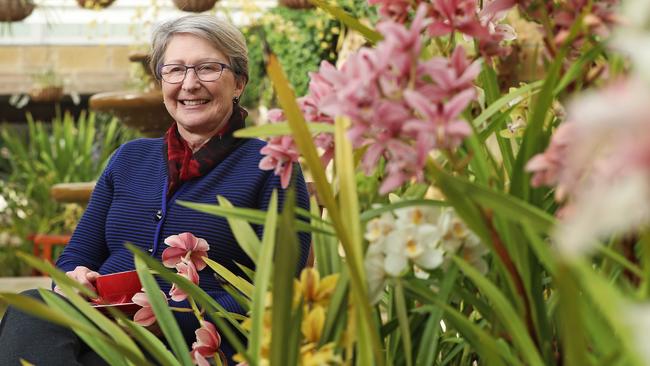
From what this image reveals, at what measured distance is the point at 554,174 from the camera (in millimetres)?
648

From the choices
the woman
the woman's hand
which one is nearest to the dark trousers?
the woman's hand

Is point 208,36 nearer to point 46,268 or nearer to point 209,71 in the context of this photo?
point 209,71

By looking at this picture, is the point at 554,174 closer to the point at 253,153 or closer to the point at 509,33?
the point at 509,33

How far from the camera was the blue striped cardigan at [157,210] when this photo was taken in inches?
71.7

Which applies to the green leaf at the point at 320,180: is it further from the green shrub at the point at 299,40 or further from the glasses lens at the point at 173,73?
the green shrub at the point at 299,40

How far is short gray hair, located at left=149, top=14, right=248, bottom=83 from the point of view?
6.30 ft

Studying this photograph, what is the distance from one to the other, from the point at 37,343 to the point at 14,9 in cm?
544

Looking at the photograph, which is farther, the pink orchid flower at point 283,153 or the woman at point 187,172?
the woman at point 187,172

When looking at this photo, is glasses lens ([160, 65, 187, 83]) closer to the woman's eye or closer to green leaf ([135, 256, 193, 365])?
the woman's eye

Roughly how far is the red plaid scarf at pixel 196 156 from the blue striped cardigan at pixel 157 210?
1 centimetres

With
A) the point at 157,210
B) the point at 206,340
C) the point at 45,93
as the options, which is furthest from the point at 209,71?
the point at 45,93

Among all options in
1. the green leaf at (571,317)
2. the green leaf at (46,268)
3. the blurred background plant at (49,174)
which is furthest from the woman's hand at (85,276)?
the blurred background plant at (49,174)

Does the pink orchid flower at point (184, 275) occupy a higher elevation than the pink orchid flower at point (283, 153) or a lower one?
lower

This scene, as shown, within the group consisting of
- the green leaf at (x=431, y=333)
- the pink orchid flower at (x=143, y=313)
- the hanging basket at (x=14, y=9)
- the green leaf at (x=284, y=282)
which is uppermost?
the green leaf at (x=284, y=282)
